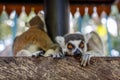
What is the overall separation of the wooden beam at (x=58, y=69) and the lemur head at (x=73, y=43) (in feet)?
1.66

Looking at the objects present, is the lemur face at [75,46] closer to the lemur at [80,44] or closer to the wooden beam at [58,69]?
the lemur at [80,44]

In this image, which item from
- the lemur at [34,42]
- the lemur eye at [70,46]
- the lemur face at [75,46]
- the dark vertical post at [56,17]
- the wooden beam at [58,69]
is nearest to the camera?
the wooden beam at [58,69]

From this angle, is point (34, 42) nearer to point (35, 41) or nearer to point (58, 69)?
point (35, 41)

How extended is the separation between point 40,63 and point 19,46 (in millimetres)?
1166

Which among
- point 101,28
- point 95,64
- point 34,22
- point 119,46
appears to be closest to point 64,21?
point 34,22

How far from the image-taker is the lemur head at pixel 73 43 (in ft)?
9.94

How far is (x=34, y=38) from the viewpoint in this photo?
3.52m

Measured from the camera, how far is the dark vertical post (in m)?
3.68

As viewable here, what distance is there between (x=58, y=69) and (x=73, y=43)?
732 mm

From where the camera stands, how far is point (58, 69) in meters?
2.41

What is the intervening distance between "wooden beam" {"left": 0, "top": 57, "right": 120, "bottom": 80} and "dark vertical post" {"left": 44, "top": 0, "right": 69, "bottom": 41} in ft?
4.12

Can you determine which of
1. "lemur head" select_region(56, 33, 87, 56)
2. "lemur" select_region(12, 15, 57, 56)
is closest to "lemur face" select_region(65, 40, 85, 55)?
"lemur head" select_region(56, 33, 87, 56)

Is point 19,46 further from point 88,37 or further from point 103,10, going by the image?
point 103,10

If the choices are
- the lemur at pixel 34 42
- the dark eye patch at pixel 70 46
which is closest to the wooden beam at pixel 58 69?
the dark eye patch at pixel 70 46
